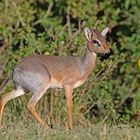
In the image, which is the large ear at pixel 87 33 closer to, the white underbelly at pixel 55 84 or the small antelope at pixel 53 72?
the small antelope at pixel 53 72

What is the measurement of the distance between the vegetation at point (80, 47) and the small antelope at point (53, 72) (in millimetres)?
965

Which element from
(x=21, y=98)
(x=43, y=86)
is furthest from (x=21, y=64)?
(x=21, y=98)

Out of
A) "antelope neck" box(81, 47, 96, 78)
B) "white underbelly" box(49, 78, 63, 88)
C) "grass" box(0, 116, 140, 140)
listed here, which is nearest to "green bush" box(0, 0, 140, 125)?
"antelope neck" box(81, 47, 96, 78)

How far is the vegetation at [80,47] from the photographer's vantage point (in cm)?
1198

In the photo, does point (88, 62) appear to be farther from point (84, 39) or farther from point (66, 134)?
point (66, 134)

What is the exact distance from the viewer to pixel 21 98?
11.8 m

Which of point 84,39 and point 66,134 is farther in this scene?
point 84,39

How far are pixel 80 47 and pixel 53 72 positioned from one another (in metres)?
1.60

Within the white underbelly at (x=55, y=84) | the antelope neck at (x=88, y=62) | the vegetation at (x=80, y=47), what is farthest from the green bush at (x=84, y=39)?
the white underbelly at (x=55, y=84)

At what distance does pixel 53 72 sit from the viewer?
10.6 metres

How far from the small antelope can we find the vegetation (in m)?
0.96

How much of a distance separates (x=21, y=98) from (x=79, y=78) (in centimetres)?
134

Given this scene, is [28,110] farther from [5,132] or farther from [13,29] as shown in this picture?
[13,29]

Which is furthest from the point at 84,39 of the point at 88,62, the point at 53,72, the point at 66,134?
the point at 66,134
